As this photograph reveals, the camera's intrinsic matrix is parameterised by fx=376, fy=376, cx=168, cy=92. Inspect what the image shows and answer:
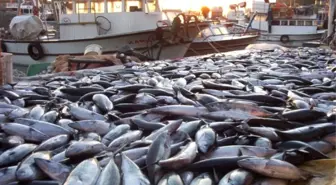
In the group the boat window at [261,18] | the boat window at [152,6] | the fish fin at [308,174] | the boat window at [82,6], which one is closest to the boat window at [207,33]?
the boat window at [152,6]

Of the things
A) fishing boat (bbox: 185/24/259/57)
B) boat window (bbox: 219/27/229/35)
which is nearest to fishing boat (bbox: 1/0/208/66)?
fishing boat (bbox: 185/24/259/57)

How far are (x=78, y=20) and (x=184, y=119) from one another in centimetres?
1124

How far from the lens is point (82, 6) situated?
1393 centimetres

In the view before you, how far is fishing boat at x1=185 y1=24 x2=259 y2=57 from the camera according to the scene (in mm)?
15523

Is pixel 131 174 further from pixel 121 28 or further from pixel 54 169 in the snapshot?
pixel 121 28

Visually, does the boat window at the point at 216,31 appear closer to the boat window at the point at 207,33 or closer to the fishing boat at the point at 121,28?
the boat window at the point at 207,33

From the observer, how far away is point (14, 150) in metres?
3.04

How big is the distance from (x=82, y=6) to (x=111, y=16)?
124cm

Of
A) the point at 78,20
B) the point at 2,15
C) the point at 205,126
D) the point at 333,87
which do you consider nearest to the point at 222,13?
the point at 2,15

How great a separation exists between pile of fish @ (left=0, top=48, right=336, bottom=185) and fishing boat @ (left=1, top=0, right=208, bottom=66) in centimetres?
781

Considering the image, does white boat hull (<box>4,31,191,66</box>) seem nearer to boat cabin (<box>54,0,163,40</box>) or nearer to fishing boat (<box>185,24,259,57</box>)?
boat cabin (<box>54,0,163,40</box>)

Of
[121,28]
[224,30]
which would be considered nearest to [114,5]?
[121,28]

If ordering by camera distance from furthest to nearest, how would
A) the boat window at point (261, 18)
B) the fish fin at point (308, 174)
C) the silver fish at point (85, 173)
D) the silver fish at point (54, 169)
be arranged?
1. the boat window at point (261, 18)
2. the fish fin at point (308, 174)
3. the silver fish at point (54, 169)
4. the silver fish at point (85, 173)

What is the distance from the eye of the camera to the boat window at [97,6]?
13.7 metres
